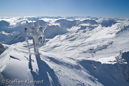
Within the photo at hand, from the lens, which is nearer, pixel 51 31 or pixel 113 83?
pixel 113 83

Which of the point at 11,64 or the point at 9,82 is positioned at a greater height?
the point at 11,64

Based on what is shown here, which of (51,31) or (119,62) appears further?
(51,31)

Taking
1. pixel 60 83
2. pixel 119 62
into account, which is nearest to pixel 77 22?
pixel 119 62

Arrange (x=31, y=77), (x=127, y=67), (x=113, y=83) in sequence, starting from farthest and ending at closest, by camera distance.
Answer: (x=127, y=67)
(x=113, y=83)
(x=31, y=77)

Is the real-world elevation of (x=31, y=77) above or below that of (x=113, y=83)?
above

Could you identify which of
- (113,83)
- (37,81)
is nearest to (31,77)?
(37,81)

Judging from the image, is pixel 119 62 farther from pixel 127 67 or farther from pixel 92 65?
pixel 92 65

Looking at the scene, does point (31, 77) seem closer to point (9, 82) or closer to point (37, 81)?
point (37, 81)

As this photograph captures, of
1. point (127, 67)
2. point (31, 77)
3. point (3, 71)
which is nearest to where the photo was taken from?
point (3, 71)

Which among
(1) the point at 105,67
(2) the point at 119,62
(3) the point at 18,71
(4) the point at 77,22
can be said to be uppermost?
(4) the point at 77,22
